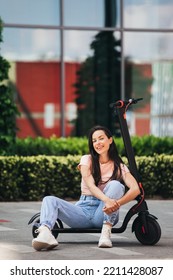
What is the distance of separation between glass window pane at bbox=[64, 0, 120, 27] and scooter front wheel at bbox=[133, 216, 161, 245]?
10797 mm

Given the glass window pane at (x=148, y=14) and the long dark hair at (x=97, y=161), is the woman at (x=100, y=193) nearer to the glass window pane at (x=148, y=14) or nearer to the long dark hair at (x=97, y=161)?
the long dark hair at (x=97, y=161)

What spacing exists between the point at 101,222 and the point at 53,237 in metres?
0.59

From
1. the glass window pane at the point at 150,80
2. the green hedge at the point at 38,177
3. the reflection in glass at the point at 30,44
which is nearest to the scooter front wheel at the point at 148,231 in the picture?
the green hedge at the point at 38,177

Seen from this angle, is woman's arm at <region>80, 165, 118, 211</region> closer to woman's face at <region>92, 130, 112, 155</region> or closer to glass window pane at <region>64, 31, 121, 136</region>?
woman's face at <region>92, 130, 112, 155</region>

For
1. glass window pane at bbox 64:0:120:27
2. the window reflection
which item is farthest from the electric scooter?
the window reflection

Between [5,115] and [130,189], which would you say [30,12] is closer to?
[5,115]

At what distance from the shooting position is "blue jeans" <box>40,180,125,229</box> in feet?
27.8

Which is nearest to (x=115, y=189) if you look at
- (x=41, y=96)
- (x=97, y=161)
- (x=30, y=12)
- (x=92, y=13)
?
(x=97, y=161)

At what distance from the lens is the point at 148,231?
8875 millimetres

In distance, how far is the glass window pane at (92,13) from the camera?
1928 cm

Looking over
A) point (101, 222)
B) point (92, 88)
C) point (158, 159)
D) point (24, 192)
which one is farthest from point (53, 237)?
point (92, 88)

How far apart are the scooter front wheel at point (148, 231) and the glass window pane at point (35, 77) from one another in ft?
32.1

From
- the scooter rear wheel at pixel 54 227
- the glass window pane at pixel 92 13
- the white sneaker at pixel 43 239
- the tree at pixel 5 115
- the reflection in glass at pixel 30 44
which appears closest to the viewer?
the white sneaker at pixel 43 239

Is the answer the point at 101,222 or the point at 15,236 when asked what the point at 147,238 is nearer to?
the point at 101,222
